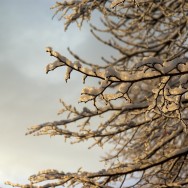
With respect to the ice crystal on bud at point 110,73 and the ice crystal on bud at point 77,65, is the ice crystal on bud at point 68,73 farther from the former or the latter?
the ice crystal on bud at point 110,73

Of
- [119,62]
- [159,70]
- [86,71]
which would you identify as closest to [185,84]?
[159,70]

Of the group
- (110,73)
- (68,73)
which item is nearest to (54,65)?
(68,73)

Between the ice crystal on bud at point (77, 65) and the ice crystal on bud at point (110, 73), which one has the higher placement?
the ice crystal on bud at point (77, 65)

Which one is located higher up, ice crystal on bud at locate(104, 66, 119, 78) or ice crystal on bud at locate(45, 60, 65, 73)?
ice crystal on bud at locate(45, 60, 65, 73)

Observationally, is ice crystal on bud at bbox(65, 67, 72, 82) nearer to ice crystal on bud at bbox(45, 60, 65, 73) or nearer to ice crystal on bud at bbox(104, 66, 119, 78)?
ice crystal on bud at bbox(45, 60, 65, 73)

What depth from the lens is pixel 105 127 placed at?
12.1ft

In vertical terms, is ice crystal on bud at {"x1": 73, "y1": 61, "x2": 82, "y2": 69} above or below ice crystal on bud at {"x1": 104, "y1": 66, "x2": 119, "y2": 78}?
above

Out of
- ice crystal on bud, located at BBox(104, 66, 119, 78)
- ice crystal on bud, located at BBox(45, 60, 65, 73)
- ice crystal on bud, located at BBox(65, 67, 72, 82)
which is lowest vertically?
ice crystal on bud, located at BBox(104, 66, 119, 78)

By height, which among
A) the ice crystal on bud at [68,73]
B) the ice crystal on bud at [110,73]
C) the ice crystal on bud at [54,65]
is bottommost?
the ice crystal on bud at [110,73]

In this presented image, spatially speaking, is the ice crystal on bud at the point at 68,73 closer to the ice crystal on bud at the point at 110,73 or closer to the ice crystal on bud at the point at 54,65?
the ice crystal on bud at the point at 54,65

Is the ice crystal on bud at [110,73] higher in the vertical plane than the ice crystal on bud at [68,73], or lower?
lower

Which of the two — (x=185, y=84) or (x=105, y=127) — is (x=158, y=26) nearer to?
(x=105, y=127)

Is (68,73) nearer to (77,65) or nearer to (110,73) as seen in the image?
(77,65)

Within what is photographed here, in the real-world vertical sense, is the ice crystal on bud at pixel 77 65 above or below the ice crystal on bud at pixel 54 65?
below
